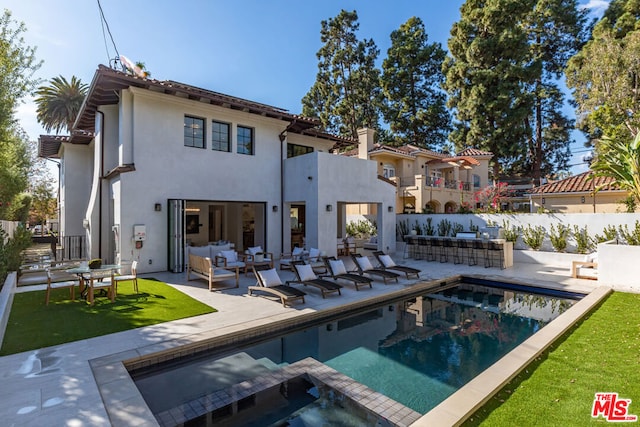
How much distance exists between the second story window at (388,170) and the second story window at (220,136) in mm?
15785

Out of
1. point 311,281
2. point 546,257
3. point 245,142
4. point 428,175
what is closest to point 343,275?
point 311,281

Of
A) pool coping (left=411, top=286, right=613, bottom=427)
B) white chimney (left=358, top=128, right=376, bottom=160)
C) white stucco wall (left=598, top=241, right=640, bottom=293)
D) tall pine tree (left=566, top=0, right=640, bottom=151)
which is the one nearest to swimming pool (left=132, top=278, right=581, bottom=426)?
pool coping (left=411, top=286, right=613, bottom=427)

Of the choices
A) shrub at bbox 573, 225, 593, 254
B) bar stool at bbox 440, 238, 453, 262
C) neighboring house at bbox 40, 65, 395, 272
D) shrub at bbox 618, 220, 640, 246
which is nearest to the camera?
neighboring house at bbox 40, 65, 395, 272

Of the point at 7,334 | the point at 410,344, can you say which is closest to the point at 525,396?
the point at 410,344

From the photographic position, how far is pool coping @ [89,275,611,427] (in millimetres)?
3838

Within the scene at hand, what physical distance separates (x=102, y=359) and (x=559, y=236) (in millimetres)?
17458

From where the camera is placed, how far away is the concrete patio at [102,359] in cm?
385

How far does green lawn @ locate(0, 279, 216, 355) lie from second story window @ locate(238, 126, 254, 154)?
745 centimetres

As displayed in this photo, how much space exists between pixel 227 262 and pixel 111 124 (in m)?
8.06

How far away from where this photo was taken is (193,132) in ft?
44.6

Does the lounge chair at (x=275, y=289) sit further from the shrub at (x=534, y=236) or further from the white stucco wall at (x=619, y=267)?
the shrub at (x=534, y=236)

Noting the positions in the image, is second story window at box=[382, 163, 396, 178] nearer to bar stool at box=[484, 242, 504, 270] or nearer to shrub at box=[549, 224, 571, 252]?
shrub at box=[549, 224, 571, 252]

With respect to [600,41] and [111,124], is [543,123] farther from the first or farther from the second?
[111,124]

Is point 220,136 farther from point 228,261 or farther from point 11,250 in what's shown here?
point 11,250
